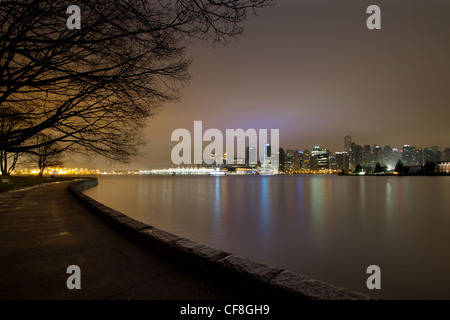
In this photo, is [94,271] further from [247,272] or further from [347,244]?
[347,244]

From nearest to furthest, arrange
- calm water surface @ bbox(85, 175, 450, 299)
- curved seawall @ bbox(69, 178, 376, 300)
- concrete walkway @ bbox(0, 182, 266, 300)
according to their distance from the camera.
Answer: curved seawall @ bbox(69, 178, 376, 300) < concrete walkway @ bbox(0, 182, 266, 300) < calm water surface @ bbox(85, 175, 450, 299)

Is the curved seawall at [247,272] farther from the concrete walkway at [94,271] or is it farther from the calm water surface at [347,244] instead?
the calm water surface at [347,244]

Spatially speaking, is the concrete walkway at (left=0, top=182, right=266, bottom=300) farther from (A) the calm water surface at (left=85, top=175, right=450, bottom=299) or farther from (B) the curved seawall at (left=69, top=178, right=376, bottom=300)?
(A) the calm water surface at (left=85, top=175, right=450, bottom=299)

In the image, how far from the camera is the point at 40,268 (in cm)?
363

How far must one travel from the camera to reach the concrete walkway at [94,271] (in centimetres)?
283

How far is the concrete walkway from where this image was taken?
283 cm

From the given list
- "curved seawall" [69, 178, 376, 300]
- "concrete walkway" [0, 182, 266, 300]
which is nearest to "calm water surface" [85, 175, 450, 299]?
"curved seawall" [69, 178, 376, 300]

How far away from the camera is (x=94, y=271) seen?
3.50 metres

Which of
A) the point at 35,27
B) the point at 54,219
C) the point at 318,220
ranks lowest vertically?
the point at 318,220
